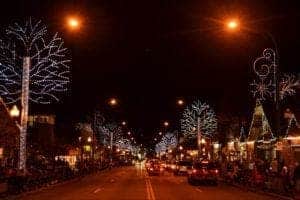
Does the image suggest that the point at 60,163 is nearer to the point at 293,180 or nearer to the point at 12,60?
the point at 12,60

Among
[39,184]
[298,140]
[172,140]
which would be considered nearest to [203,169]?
[298,140]

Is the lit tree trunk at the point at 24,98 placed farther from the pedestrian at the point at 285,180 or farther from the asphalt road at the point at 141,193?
the pedestrian at the point at 285,180

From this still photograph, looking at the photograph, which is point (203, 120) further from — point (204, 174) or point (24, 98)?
point (24, 98)

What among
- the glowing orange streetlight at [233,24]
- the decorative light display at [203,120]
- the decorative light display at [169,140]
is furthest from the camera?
the decorative light display at [169,140]

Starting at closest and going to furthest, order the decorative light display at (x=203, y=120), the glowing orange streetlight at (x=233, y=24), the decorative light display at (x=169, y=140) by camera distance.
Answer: the glowing orange streetlight at (x=233, y=24) < the decorative light display at (x=203, y=120) < the decorative light display at (x=169, y=140)

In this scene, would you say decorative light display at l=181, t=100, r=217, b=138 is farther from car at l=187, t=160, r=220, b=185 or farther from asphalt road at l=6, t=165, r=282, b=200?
asphalt road at l=6, t=165, r=282, b=200

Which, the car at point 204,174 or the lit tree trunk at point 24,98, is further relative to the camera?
the car at point 204,174

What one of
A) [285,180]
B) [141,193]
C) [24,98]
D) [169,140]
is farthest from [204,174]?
[169,140]

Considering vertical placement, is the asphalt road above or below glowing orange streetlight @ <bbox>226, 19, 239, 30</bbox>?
below

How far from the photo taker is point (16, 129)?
41594 millimetres

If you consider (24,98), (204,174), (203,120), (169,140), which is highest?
(203,120)

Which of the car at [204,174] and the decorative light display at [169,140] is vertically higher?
the decorative light display at [169,140]

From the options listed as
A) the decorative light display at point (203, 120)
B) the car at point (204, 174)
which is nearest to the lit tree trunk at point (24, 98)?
the car at point (204, 174)

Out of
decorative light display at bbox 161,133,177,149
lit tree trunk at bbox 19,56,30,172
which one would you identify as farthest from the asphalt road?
decorative light display at bbox 161,133,177,149
